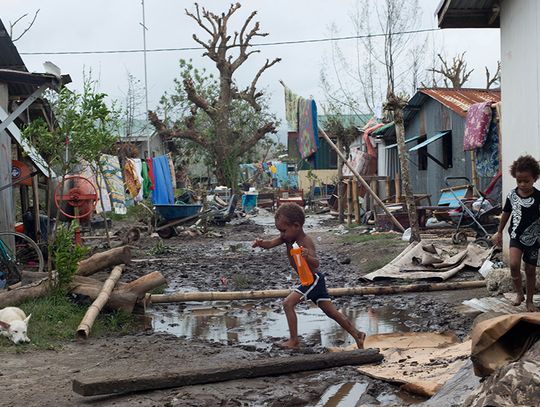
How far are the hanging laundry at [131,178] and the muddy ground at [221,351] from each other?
10.2 m

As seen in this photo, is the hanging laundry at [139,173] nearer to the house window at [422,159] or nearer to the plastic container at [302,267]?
the house window at [422,159]

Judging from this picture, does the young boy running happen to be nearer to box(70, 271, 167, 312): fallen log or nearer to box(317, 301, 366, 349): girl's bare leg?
box(317, 301, 366, 349): girl's bare leg

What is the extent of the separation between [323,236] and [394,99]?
20.3ft

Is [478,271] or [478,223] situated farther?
[478,223]

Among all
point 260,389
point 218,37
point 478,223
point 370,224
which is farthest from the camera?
point 218,37

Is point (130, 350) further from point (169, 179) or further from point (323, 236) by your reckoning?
point (169, 179)

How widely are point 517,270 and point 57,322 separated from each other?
436 cm

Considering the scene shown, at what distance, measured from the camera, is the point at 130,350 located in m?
5.87

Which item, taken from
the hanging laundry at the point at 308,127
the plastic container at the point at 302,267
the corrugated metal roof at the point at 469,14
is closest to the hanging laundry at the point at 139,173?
the hanging laundry at the point at 308,127

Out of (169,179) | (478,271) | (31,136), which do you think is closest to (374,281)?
(478,271)

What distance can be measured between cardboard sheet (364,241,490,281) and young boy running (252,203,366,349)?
139 inches

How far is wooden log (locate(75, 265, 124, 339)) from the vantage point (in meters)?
6.26

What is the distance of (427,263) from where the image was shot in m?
9.52

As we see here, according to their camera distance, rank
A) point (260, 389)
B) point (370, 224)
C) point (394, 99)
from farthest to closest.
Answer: point (370, 224) < point (394, 99) < point (260, 389)
